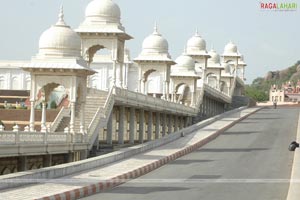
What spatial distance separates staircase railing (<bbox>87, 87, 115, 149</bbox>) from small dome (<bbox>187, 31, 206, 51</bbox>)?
4059 centimetres

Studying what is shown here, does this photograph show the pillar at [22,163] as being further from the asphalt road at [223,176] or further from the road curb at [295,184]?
the road curb at [295,184]

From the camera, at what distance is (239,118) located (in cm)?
6281

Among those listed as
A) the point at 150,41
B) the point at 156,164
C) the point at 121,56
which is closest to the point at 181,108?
the point at 150,41

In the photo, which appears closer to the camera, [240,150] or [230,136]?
[240,150]

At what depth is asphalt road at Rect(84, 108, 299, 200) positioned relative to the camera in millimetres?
19203

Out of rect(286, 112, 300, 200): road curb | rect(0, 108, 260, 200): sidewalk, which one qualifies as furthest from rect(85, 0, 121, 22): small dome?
rect(286, 112, 300, 200): road curb

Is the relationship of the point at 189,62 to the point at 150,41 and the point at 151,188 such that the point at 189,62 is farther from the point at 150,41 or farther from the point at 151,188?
the point at 151,188

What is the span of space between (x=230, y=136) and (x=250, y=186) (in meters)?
23.5

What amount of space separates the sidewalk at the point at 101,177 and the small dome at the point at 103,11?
313 inches

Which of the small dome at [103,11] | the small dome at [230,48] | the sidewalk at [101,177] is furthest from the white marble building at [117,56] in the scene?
the small dome at [230,48]

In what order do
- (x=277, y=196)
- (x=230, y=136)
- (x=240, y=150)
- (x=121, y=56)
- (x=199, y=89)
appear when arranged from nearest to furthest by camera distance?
1. (x=277, y=196)
2. (x=240, y=150)
3. (x=121, y=56)
4. (x=230, y=136)
5. (x=199, y=89)

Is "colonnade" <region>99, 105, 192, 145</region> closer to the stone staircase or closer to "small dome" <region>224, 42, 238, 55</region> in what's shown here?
the stone staircase

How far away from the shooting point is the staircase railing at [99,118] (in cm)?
3186

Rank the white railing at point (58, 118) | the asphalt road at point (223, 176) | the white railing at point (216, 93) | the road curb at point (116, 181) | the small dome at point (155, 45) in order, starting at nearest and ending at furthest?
the road curb at point (116, 181) → the asphalt road at point (223, 176) → the white railing at point (58, 118) → the small dome at point (155, 45) → the white railing at point (216, 93)
